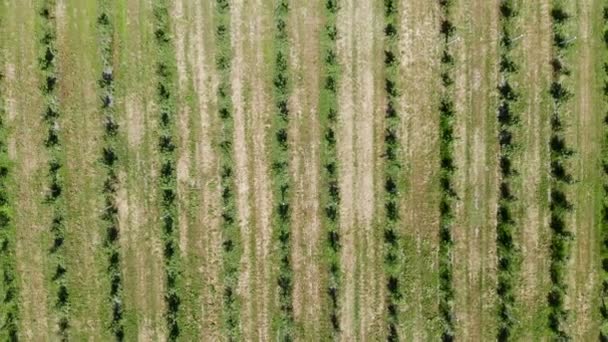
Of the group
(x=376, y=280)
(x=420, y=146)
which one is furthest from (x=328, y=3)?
(x=376, y=280)

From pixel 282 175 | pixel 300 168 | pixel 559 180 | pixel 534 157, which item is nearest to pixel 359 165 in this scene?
pixel 300 168

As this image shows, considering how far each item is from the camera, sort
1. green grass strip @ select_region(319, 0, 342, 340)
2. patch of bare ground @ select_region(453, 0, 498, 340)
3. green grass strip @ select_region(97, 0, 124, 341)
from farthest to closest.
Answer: patch of bare ground @ select_region(453, 0, 498, 340) < green grass strip @ select_region(319, 0, 342, 340) < green grass strip @ select_region(97, 0, 124, 341)

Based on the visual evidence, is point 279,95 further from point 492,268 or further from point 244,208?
point 492,268

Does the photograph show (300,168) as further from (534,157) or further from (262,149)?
(534,157)

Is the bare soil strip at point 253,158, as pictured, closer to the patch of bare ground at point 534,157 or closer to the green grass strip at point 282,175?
the green grass strip at point 282,175

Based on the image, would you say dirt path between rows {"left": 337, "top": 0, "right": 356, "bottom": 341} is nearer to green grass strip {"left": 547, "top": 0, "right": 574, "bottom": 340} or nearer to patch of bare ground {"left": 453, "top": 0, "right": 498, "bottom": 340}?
patch of bare ground {"left": 453, "top": 0, "right": 498, "bottom": 340}

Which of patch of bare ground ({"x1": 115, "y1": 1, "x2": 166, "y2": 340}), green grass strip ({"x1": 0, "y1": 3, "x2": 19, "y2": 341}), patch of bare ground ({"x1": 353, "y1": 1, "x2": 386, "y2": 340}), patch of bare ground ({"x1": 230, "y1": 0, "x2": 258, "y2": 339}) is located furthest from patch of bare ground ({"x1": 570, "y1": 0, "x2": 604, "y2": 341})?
green grass strip ({"x1": 0, "y1": 3, "x2": 19, "y2": 341})
